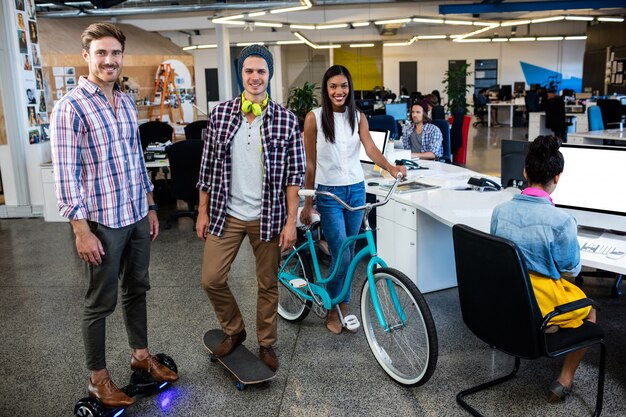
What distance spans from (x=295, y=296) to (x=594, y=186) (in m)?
1.80

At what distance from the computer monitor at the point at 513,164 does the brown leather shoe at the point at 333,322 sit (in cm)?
155

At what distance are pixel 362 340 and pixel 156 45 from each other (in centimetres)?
1202

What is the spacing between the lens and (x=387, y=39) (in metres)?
20.0

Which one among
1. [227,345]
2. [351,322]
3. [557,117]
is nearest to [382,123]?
[351,322]

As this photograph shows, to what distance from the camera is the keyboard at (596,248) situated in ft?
8.68

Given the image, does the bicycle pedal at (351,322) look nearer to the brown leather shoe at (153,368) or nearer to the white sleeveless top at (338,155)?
the white sleeveless top at (338,155)

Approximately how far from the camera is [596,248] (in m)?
2.70

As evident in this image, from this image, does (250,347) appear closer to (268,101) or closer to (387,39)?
(268,101)

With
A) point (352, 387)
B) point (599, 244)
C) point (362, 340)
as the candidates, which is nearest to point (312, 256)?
point (362, 340)

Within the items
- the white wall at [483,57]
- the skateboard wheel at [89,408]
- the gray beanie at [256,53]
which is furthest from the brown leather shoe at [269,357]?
the white wall at [483,57]

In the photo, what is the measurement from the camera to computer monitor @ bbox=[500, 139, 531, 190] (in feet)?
12.9

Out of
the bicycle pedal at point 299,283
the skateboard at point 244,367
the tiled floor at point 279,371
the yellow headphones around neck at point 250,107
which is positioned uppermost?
the yellow headphones around neck at point 250,107

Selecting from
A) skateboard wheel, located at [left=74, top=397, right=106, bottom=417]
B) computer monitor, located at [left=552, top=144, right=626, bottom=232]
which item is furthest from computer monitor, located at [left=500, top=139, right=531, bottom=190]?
skateboard wheel, located at [left=74, top=397, right=106, bottom=417]

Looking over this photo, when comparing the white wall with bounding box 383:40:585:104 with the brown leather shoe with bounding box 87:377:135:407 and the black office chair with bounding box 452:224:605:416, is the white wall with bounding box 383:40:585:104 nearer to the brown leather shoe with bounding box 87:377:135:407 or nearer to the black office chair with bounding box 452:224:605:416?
the black office chair with bounding box 452:224:605:416
